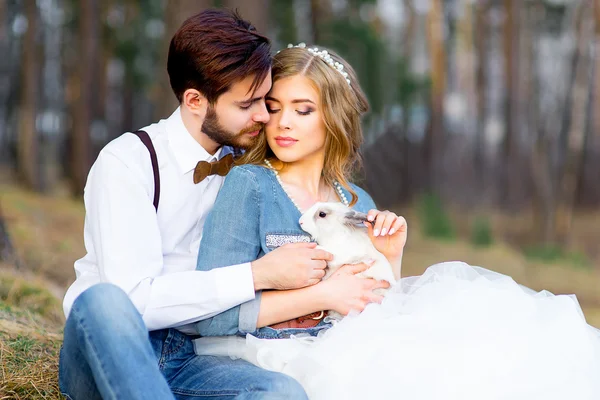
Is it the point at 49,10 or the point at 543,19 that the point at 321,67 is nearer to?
the point at 49,10

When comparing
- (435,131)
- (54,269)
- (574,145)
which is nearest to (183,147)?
(54,269)

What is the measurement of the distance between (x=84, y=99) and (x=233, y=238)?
11.0 m

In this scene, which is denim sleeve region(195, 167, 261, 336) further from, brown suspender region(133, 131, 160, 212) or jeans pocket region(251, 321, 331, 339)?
brown suspender region(133, 131, 160, 212)

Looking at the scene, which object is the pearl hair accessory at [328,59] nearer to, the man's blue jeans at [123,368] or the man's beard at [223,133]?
the man's beard at [223,133]

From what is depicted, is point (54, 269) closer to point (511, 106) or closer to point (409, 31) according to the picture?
point (511, 106)

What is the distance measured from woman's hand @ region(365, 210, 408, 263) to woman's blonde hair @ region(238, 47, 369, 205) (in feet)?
1.31

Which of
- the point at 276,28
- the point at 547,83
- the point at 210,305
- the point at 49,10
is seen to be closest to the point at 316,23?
the point at 276,28

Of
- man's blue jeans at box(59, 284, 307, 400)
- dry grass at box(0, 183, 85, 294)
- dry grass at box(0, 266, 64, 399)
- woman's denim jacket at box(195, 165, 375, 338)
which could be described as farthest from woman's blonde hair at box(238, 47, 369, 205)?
dry grass at box(0, 183, 85, 294)

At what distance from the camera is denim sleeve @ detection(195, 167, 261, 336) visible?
8.52ft

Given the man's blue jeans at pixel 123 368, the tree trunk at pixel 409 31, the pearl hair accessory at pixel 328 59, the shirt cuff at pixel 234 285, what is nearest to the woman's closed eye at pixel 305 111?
the pearl hair accessory at pixel 328 59

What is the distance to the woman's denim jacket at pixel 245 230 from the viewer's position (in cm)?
260

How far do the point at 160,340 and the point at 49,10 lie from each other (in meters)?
20.8

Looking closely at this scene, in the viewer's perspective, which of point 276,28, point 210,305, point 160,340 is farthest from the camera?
point 276,28

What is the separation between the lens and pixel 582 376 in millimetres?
2342
